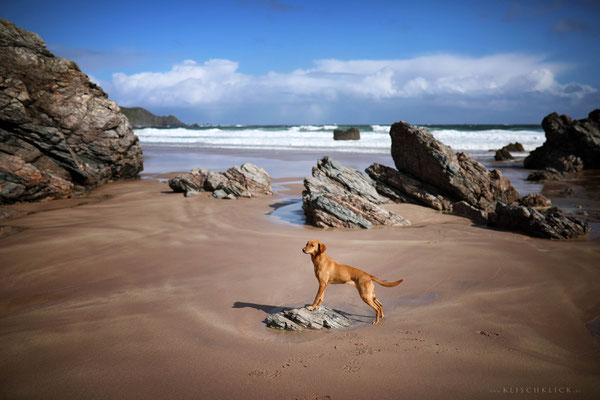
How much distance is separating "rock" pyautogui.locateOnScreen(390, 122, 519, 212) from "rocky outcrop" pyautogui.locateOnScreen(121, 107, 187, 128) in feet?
461

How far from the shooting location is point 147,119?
5812 inches

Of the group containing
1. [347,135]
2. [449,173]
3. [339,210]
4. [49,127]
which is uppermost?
[347,135]

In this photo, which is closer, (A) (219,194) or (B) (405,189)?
(B) (405,189)

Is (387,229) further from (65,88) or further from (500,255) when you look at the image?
(65,88)

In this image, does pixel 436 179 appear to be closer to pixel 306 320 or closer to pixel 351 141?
pixel 306 320

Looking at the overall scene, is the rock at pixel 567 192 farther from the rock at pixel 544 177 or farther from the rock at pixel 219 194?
the rock at pixel 219 194

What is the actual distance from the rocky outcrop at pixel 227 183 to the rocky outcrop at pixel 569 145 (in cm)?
1932

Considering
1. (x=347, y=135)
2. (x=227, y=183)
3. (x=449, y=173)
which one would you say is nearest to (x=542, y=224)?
(x=449, y=173)

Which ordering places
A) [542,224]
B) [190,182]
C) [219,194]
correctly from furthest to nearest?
[190,182] < [219,194] < [542,224]

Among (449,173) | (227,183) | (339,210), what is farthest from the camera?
(227,183)

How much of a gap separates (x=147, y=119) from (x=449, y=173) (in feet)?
512

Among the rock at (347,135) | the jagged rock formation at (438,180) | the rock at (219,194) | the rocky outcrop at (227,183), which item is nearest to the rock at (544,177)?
the jagged rock formation at (438,180)

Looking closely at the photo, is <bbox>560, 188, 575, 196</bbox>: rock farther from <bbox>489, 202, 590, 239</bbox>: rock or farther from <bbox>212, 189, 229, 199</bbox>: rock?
<bbox>212, 189, 229, 199</bbox>: rock

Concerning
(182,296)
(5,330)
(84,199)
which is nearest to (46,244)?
(5,330)
